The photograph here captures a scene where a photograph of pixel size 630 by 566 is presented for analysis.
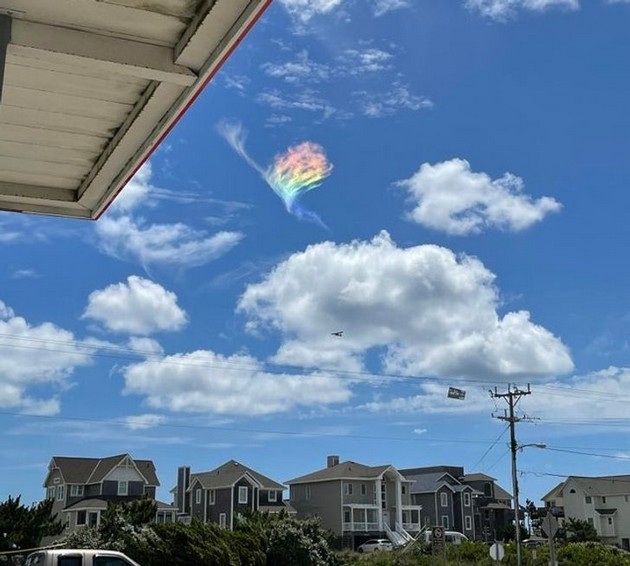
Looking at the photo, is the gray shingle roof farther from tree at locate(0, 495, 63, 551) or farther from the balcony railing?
tree at locate(0, 495, 63, 551)

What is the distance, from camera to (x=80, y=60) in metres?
4.27

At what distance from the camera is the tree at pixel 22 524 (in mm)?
32312

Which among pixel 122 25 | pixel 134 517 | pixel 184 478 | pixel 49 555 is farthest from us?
pixel 184 478

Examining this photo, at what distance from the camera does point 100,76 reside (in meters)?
4.53

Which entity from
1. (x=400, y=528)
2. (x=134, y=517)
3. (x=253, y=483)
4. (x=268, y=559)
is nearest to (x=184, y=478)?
(x=253, y=483)

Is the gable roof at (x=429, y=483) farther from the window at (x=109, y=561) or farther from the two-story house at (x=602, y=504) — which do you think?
the window at (x=109, y=561)

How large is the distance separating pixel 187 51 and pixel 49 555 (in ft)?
38.6

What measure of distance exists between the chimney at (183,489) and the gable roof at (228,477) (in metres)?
1.53

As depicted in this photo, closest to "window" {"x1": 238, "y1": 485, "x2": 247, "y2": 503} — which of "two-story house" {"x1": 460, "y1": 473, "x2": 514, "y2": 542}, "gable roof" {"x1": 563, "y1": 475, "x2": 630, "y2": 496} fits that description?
"two-story house" {"x1": 460, "y1": 473, "x2": 514, "y2": 542}

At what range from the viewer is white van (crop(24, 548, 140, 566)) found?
13.6m

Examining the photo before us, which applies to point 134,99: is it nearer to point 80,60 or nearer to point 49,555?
point 80,60

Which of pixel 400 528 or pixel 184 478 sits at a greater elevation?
pixel 184 478

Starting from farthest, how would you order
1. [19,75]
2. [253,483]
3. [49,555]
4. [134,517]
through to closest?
[253,483] < [134,517] < [49,555] < [19,75]

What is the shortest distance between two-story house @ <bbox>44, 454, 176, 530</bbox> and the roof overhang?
197ft
